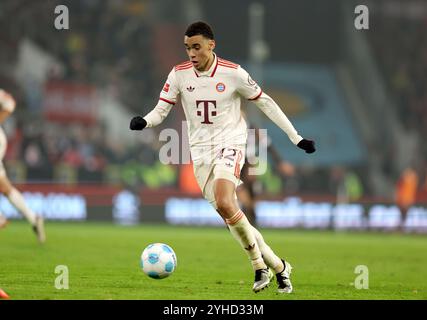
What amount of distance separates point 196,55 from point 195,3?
2834cm

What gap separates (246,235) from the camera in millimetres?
9250

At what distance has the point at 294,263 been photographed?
538 inches

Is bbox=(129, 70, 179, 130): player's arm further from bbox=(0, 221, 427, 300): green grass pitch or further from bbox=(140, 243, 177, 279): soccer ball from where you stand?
bbox=(0, 221, 427, 300): green grass pitch

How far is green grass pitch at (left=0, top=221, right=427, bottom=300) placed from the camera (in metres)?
9.41

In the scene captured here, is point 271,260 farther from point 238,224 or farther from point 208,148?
point 208,148

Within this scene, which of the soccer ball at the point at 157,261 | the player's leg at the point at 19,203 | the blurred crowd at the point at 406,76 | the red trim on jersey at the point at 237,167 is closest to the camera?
the red trim on jersey at the point at 237,167

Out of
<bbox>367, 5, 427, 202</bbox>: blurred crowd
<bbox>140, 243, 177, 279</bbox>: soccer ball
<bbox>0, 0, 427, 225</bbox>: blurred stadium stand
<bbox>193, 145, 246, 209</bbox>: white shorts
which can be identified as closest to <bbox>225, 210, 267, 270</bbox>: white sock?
<bbox>193, 145, 246, 209</bbox>: white shorts

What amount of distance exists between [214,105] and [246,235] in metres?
1.30

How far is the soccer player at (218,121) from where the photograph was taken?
9250mm

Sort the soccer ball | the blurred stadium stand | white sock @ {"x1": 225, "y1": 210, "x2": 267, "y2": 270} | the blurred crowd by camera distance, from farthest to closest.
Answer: the blurred crowd
the blurred stadium stand
the soccer ball
white sock @ {"x1": 225, "y1": 210, "x2": 267, "y2": 270}

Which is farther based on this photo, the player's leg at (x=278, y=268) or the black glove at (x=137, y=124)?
the player's leg at (x=278, y=268)

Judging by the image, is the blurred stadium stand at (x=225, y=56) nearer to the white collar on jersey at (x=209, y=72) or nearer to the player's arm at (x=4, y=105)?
the player's arm at (x=4, y=105)

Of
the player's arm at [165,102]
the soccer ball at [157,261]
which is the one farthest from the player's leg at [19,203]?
the player's arm at [165,102]

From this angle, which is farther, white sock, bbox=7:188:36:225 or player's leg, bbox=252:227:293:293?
white sock, bbox=7:188:36:225
